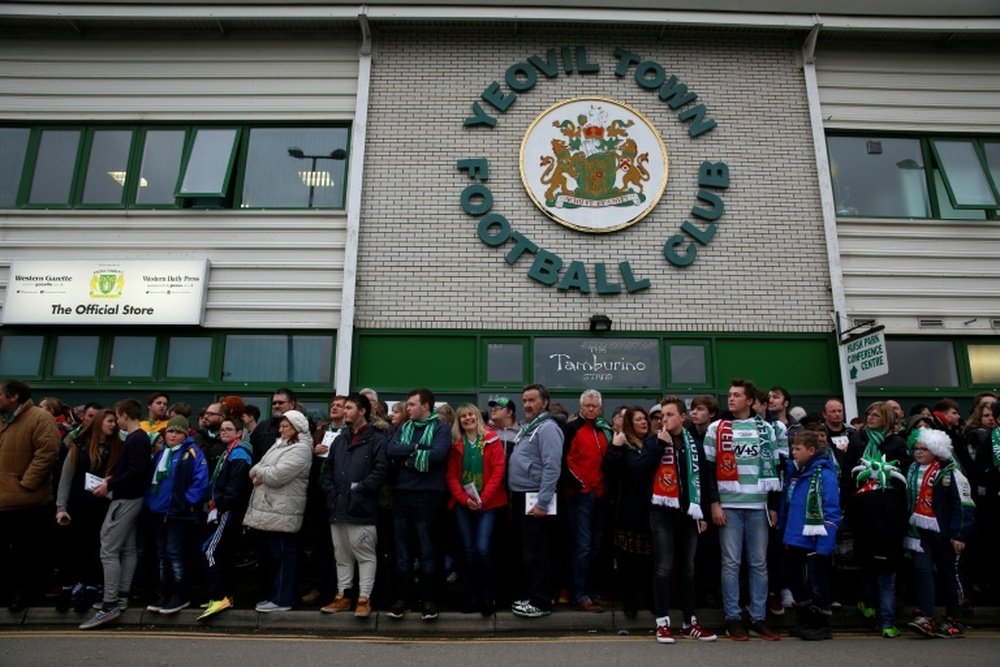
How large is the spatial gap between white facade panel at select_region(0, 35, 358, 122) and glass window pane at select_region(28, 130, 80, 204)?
32 cm

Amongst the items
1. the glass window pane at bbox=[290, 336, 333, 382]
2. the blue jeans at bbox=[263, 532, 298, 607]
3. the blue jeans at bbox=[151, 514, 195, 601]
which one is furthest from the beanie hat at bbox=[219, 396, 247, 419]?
the glass window pane at bbox=[290, 336, 333, 382]

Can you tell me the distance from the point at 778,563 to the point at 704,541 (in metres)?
0.70

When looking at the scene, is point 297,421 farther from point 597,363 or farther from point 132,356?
point 132,356

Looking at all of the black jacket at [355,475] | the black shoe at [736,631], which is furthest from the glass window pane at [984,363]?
the black jacket at [355,475]

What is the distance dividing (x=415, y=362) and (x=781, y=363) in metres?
5.54

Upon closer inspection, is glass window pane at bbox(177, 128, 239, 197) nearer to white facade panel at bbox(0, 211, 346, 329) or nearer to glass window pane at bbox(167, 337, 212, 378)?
white facade panel at bbox(0, 211, 346, 329)

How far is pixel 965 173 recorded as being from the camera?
1153cm

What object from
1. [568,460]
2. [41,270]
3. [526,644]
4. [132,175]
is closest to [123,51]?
[132,175]

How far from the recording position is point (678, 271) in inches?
425

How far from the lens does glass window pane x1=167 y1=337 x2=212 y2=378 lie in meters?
10.5

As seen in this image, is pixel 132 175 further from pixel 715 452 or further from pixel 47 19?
pixel 715 452

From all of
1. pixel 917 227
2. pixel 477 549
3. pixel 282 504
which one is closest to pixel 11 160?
pixel 282 504

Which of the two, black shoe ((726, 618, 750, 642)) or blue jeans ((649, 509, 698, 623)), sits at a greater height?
blue jeans ((649, 509, 698, 623))

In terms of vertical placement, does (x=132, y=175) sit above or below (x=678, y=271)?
above
